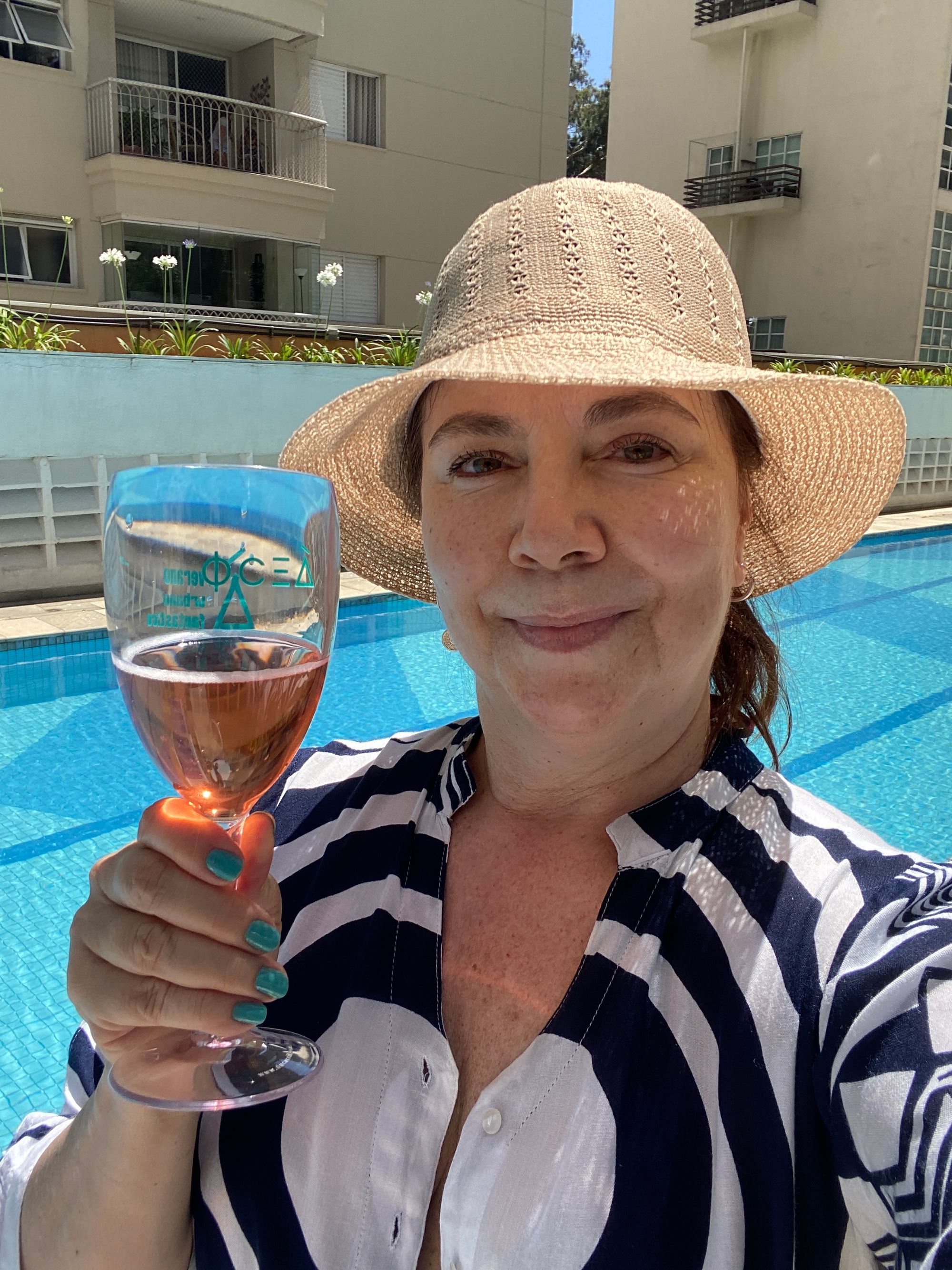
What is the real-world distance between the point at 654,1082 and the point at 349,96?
19175 millimetres

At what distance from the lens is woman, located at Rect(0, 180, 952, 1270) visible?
0.95m

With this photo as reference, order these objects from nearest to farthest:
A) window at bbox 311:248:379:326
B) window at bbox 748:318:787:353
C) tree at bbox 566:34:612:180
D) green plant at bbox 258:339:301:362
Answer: green plant at bbox 258:339:301:362 < window at bbox 311:248:379:326 < window at bbox 748:318:787:353 < tree at bbox 566:34:612:180

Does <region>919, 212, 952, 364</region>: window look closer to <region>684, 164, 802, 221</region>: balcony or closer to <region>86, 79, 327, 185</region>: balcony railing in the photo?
<region>684, 164, 802, 221</region>: balcony

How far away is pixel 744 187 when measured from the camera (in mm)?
23031

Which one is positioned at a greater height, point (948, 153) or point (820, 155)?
point (820, 155)

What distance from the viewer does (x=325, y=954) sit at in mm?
1272

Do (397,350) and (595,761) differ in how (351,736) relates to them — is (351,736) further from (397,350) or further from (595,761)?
(397,350)

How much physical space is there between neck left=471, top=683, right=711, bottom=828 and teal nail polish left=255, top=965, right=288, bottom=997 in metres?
0.47

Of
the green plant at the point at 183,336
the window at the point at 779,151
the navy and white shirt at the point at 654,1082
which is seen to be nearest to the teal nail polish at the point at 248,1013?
the navy and white shirt at the point at 654,1082

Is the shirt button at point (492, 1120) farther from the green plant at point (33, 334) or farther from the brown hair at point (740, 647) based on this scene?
the green plant at point (33, 334)

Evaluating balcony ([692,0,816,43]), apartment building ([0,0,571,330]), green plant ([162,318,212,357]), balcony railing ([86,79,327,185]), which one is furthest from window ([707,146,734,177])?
green plant ([162,318,212,357])

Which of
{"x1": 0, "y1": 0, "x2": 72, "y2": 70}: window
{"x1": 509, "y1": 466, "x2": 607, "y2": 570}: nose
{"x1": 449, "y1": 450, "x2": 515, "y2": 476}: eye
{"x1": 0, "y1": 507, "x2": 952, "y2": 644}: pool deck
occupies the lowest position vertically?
{"x1": 0, "y1": 507, "x2": 952, "y2": 644}: pool deck

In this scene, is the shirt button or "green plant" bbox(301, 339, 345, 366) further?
"green plant" bbox(301, 339, 345, 366)

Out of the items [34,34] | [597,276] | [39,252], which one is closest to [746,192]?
[34,34]
